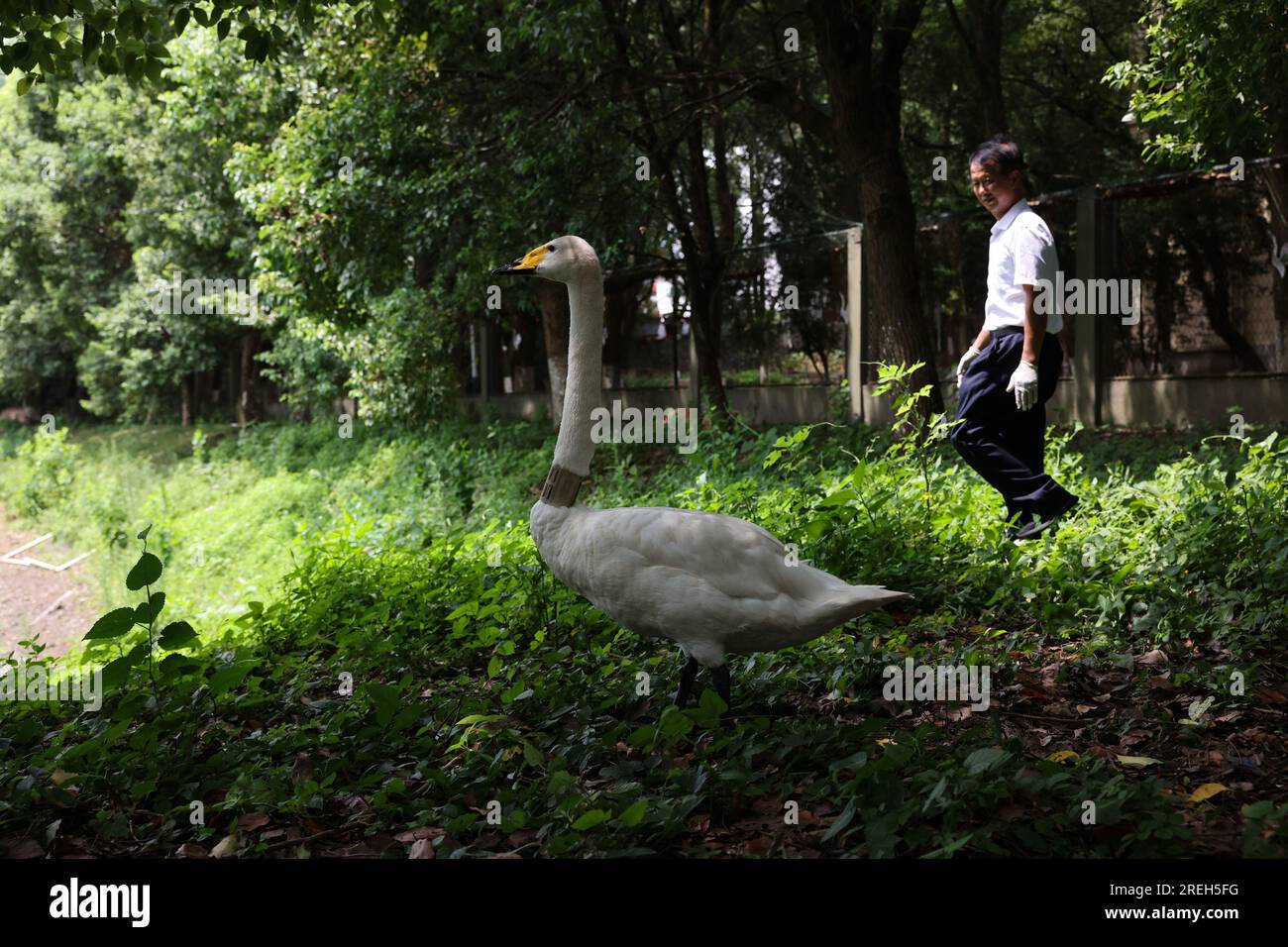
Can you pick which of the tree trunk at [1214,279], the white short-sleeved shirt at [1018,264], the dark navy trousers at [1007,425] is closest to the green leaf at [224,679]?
the dark navy trousers at [1007,425]

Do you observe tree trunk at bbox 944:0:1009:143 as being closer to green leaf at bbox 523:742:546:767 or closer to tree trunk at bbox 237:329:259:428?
green leaf at bbox 523:742:546:767

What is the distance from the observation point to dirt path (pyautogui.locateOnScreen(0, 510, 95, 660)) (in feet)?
48.7

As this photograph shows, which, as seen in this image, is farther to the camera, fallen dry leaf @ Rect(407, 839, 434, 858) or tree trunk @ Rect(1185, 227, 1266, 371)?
tree trunk @ Rect(1185, 227, 1266, 371)

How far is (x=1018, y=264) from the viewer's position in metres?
5.93

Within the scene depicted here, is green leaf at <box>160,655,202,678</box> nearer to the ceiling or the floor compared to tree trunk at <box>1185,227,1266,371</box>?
nearer to the floor

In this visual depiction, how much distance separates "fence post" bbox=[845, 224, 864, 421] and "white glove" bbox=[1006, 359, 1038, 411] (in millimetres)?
7780

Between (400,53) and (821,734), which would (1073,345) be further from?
(821,734)

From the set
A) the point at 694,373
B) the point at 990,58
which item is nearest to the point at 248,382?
the point at 694,373

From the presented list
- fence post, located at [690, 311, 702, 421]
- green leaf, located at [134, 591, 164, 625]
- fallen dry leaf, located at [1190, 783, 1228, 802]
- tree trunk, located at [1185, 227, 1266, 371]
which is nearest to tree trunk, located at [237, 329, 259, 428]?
fence post, located at [690, 311, 702, 421]

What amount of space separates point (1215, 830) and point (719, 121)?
1830 cm

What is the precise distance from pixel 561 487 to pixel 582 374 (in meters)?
0.53

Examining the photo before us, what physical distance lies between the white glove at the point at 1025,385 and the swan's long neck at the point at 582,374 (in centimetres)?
230

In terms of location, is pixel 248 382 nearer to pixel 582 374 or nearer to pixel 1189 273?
pixel 1189 273
